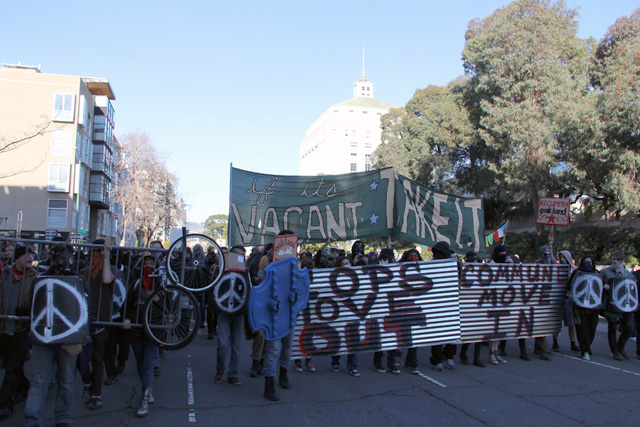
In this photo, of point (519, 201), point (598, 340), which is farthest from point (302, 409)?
point (519, 201)

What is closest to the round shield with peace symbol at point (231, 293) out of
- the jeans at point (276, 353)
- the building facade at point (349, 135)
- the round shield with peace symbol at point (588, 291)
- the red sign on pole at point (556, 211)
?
the jeans at point (276, 353)

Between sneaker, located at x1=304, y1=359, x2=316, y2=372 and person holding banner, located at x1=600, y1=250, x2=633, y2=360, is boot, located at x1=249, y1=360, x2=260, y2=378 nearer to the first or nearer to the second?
sneaker, located at x1=304, y1=359, x2=316, y2=372

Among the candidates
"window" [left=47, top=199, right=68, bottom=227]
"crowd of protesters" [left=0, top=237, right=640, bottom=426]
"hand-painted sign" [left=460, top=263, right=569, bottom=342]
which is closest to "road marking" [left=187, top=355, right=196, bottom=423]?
"crowd of protesters" [left=0, top=237, right=640, bottom=426]

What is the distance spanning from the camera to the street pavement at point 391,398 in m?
5.69

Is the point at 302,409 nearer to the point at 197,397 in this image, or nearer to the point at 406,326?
the point at 197,397

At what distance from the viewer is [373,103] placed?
117562 mm

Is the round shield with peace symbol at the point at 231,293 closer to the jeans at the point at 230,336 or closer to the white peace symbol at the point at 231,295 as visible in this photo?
the white peace symbol at the point at 231,295

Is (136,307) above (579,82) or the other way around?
the other way around

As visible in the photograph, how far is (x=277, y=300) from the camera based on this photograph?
655 centimetres

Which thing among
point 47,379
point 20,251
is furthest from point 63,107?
point 47,379

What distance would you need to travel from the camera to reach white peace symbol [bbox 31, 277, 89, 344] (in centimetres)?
493

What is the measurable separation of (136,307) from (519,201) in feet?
116

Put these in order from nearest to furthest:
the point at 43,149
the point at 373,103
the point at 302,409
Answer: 1. the point at 302,409
2. the point at 43,149
3. the point at 373,103

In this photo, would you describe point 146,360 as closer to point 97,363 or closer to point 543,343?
point 97,363
